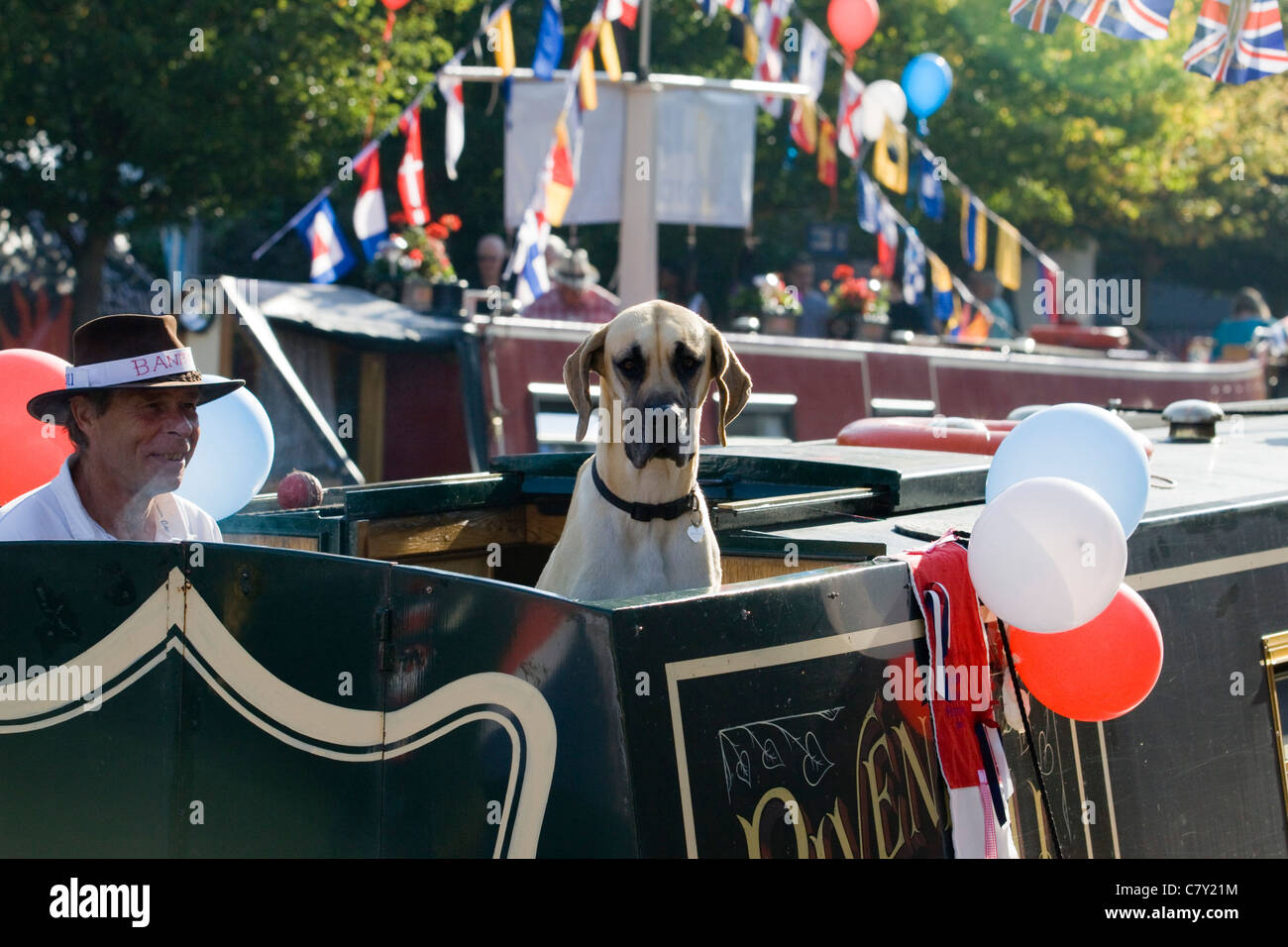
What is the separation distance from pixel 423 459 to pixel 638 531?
6.49m

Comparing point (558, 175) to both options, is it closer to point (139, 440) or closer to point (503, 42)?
point (503, 42)

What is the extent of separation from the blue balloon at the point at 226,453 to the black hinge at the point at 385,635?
5.42ft

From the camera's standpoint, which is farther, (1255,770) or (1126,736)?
(1255,770)

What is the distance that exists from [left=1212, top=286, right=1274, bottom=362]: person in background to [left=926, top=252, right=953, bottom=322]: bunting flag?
4737 millimetres

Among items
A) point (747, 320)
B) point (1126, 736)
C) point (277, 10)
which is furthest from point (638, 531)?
point (277, 10)

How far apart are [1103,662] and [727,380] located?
4.32ft

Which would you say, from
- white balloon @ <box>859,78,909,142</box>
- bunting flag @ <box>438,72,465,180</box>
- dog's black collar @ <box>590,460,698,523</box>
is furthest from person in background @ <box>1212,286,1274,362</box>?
dog's black collar @ <box>590,460,698,523</box>

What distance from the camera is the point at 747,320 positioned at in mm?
11484

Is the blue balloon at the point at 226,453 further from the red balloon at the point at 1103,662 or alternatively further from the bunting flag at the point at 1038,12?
the bunting flag at the point at 1038,12

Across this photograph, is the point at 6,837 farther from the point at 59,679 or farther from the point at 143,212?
the point at 143,212

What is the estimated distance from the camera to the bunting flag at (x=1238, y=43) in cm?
745

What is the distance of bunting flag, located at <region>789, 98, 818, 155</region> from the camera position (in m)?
13.4

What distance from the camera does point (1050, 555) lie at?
2889 mm

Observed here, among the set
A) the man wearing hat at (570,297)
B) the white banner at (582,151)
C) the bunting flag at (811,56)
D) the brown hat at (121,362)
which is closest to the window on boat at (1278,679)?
the brown hat at (121,362)
